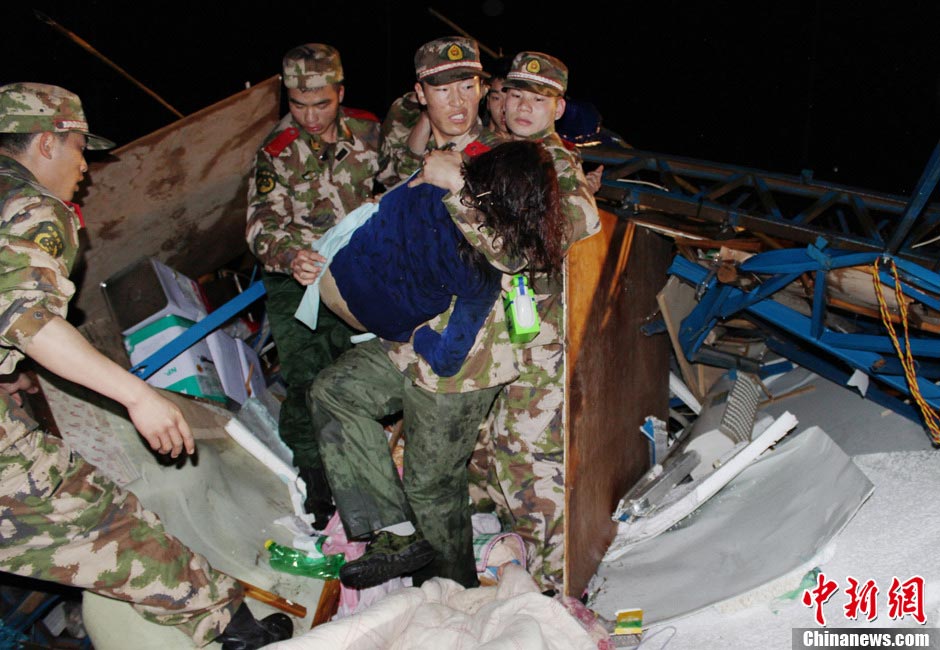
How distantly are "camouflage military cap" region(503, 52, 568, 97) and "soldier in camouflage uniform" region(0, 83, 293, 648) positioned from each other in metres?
1.53

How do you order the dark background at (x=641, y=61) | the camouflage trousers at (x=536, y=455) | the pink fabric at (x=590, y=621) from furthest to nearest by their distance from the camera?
the dark background at (x=641, y=61) → the camouflage trousers at (x=536, y=455) → the pink fabric at (x=590, y=621)

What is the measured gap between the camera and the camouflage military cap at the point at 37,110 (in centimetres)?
207

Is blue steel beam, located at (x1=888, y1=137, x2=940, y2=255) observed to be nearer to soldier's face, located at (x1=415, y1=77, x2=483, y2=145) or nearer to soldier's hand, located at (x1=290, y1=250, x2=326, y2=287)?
soldier's face, located at (x1=415, y1=77, x2=483, y2=145)

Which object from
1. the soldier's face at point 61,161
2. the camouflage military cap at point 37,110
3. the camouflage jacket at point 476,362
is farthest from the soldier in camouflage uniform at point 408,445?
the camouflage military cap at point 37,110

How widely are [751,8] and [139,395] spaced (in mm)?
5538

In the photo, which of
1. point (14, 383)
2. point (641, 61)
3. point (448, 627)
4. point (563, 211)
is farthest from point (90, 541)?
point (641, 61)

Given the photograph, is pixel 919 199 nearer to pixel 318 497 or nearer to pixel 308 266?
pixel 308 266

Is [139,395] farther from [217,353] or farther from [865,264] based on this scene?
[865,264]

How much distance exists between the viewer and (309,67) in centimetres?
317

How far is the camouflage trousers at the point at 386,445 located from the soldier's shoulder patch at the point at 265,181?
1212 mm

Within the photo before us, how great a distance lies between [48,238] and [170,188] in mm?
1969

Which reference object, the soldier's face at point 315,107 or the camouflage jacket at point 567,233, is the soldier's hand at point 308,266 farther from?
the soldier's face at point 315,107

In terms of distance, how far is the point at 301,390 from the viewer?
3.30 meters

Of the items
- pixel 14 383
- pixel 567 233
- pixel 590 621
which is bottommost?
pixel 590 621
